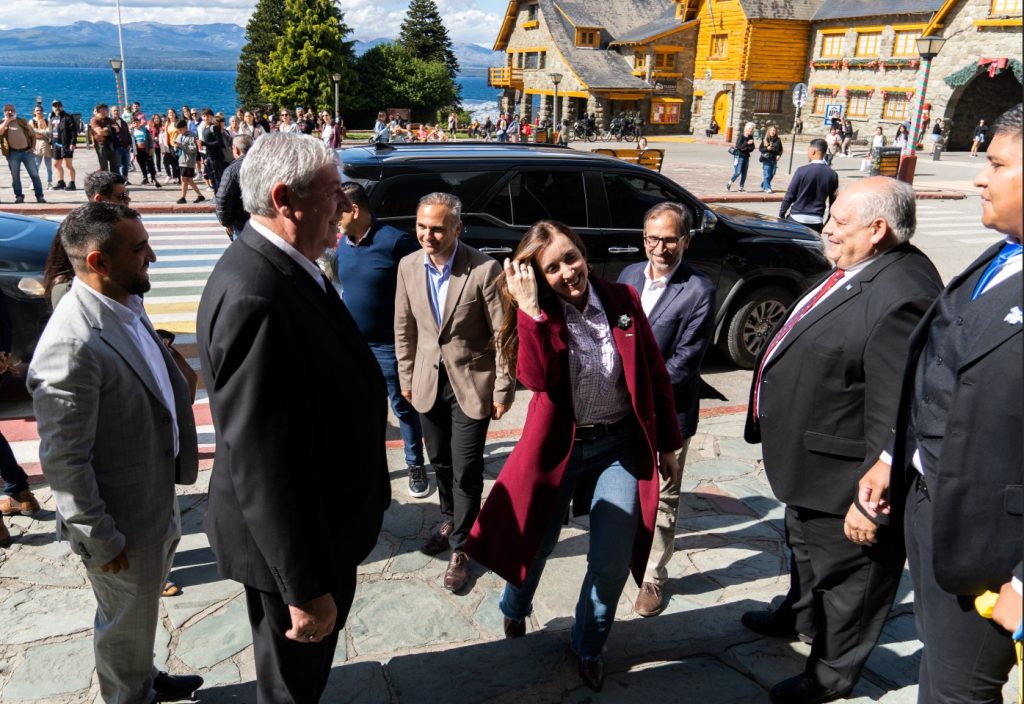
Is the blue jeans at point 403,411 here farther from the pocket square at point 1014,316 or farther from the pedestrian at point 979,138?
the pedestrian at point 979,138

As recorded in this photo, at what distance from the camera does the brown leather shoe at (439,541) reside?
4270 mm

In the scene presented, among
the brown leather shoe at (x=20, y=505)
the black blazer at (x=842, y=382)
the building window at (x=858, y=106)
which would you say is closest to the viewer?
the black blazer at (x=842, y=382)

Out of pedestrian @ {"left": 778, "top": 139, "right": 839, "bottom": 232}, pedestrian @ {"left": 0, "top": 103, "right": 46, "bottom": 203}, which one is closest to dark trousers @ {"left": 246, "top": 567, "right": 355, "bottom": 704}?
pedestrian @ {"left": 778, "top": 139, "right": 839, "bottom": 232}

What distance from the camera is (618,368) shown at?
3203 millimetres

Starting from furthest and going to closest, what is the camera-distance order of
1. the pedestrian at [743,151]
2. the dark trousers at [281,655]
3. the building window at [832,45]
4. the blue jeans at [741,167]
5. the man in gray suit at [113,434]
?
the building window at [832,45], the blue jeans at [741,167], the pedestrian at [743,151], the man in gray suit at [113,434], the dark trousers at [281,655]

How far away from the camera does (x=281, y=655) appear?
2.38m

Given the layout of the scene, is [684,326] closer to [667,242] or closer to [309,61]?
[667,242]

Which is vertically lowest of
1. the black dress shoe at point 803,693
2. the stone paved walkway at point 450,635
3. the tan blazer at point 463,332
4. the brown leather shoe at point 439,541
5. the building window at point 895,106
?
the stone paved walkway at point 450,635

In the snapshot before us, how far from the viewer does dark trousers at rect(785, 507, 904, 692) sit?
10.0 ft

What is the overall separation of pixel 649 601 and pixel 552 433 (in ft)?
4.03

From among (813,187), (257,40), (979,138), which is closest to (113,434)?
(813,187)

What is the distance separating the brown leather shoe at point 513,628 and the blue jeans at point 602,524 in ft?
0.82

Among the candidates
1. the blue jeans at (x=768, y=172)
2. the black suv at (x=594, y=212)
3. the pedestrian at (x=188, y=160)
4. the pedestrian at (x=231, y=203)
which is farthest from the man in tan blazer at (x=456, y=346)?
the blue jeans at (x=768, y=172)

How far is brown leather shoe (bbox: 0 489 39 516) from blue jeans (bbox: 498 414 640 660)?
3090 mm
